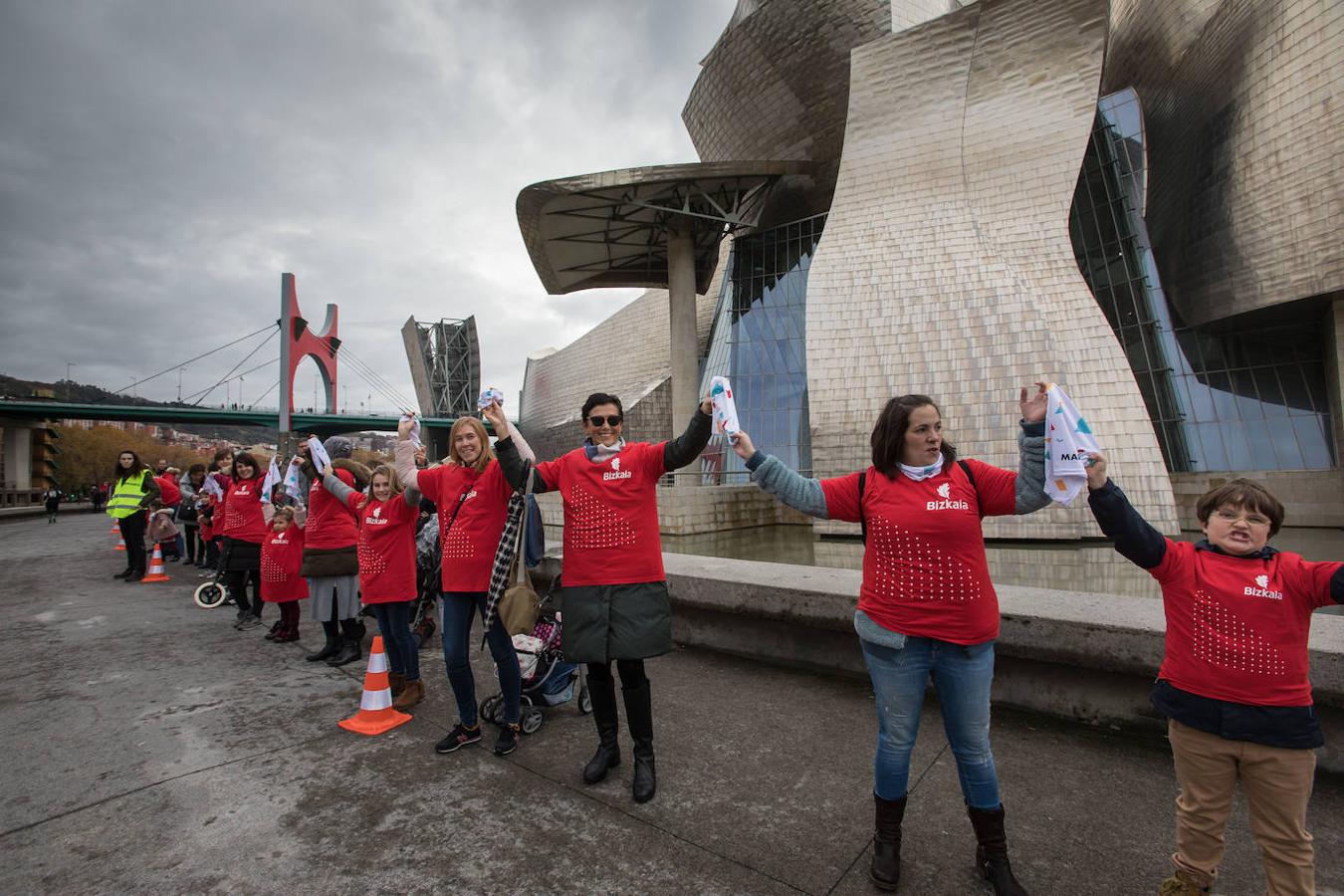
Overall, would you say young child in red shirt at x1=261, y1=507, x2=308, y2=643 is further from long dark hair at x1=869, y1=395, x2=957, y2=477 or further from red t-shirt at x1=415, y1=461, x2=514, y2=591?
long dark hair at x1=869, y1=395, x2=957, y2=477

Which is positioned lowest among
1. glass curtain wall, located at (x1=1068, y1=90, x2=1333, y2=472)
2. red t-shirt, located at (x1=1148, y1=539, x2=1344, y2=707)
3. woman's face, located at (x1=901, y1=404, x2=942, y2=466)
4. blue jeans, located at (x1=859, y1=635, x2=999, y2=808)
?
blue jeans, located at (x1=859, y1=635, x2=999, y2=808)

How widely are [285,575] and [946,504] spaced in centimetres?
535

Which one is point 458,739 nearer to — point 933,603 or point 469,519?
point 469,519

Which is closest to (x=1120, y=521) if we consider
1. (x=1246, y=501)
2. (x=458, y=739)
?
(x=1246, y=501)

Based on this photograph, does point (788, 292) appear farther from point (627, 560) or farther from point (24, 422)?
point (24, 422)

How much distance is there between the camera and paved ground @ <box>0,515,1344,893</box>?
199cm

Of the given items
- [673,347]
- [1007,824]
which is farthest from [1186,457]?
[1007,824]

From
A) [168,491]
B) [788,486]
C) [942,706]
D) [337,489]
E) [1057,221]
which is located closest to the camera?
[942,706]

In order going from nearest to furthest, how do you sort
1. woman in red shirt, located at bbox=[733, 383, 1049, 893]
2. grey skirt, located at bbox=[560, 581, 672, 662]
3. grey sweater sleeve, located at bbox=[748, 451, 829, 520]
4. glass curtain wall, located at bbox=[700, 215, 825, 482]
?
woman in red shirt, located at bbox=[733, 383, 1049, 893] < grey sweater sleeve, located at bbox=[748, 451, 829, 520] < grey skirt, located at bbox=[560, 581, 672, 662] < glass curtain wall, located at bbox=[700, 215, 825, 482]

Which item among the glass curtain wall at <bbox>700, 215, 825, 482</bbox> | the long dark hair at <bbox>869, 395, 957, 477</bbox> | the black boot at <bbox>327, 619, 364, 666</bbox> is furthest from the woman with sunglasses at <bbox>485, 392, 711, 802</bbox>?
the glass curtain wall at <bbox>700, 215, 825, 482</bbox>

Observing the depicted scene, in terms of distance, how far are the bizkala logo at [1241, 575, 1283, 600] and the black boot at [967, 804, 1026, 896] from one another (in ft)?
3.18

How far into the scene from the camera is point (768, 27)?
1823 cm

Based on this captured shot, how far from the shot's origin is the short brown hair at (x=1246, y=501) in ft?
5.86

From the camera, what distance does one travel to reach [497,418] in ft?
9.63
